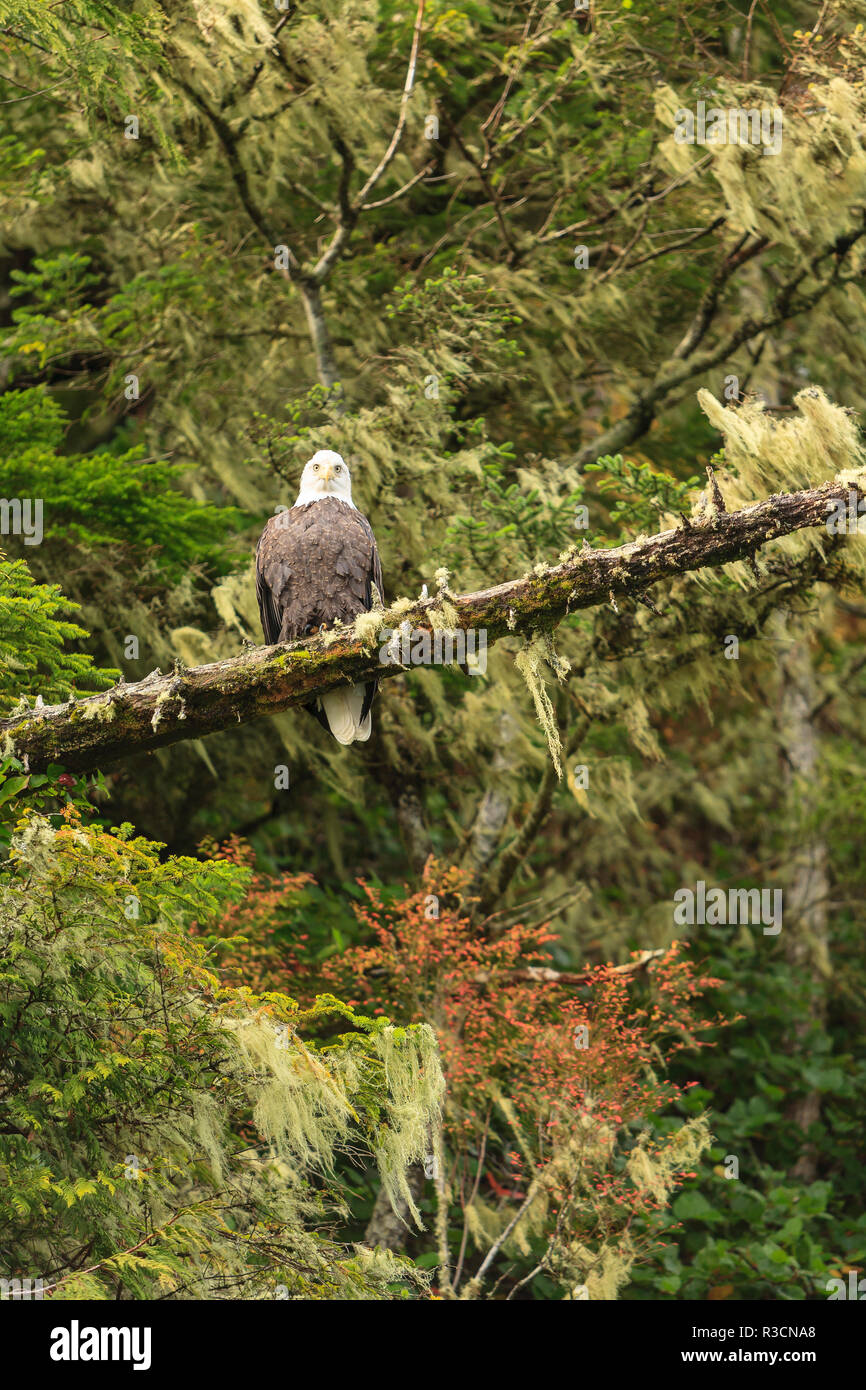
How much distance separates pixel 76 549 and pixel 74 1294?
4.61 metres

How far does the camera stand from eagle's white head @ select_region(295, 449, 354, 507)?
21.0 ft

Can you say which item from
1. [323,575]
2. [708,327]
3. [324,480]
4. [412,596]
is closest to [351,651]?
[323,575]

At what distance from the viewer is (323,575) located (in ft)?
19.7

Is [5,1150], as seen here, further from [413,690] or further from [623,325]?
[623,325]

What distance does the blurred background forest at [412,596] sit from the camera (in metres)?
4.62

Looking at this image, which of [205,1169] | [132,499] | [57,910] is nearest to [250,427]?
[132,499]

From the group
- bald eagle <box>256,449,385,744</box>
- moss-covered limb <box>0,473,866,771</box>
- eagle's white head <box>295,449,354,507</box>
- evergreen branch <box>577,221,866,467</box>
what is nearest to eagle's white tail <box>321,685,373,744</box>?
bald eagle <box>256,449,385,744</box>

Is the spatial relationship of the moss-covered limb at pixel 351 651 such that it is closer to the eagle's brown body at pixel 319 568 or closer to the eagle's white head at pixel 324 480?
the eagle's brown body at pixel 319 568

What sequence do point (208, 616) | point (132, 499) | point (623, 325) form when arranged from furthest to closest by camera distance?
point (623, 325), point (208, 616), point (132, 499)

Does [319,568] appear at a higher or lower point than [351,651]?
higher

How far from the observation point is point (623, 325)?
909 centimetres

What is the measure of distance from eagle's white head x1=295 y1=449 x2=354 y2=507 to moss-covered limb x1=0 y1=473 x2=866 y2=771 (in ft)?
5.39

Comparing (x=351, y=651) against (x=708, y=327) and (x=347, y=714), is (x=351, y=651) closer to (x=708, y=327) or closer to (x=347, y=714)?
(x=347, y=714)

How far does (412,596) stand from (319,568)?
1.85m
